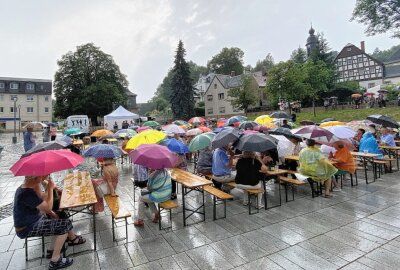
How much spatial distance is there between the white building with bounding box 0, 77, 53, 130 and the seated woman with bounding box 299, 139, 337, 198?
209 ft

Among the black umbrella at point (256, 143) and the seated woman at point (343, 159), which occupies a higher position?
the black umbrella at point (256, 143)

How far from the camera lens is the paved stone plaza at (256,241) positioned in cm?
400

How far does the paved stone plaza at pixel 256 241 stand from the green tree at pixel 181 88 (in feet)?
126

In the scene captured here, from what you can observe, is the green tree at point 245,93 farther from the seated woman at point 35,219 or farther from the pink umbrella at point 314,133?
the seated woman at point 35,219

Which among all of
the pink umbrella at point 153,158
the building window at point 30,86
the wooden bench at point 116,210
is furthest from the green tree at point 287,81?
the building window at point 30,86

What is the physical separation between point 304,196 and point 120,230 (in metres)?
4.93

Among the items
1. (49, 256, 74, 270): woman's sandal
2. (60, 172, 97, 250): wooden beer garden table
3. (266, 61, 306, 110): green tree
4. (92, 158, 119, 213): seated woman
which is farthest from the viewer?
(266, 61, 306, 110): green tree

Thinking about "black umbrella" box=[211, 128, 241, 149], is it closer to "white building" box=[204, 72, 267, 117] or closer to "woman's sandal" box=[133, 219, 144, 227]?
"woman's sandal" box=[133, 219, 144, 227]

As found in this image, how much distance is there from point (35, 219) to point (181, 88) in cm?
4139

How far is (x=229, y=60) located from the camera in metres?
71.6

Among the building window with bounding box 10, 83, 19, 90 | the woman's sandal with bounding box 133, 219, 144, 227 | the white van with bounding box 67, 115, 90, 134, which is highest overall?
the building window with bounding box 10, 83, 19, 90

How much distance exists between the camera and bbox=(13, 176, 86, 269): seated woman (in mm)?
3799

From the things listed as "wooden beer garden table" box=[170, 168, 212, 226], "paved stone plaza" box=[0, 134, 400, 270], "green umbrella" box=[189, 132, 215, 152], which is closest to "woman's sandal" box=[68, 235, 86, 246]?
"paved stone plaza" box=[0, 134, 400, 270]

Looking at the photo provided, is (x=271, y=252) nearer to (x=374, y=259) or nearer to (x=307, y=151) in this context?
(x=374, y=259)
